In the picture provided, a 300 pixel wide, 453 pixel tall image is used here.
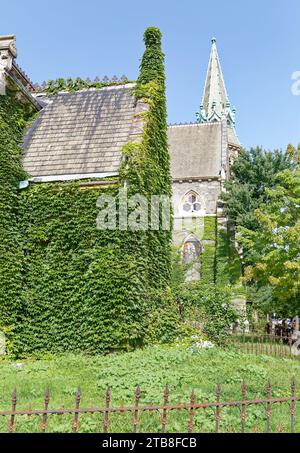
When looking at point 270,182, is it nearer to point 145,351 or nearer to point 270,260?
point 270,260

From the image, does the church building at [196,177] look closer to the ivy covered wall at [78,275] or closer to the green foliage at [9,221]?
the ivy covered wall at [78,275]

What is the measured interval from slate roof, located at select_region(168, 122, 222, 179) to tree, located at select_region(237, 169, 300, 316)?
549 inches

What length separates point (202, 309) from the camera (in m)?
16.1

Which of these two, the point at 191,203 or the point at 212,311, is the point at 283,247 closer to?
the point at 212,311

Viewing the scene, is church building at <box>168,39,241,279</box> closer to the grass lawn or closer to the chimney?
the chimney

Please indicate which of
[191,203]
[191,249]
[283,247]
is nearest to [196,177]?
[191,203]

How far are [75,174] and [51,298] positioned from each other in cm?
408

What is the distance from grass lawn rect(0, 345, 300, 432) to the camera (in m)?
6.30

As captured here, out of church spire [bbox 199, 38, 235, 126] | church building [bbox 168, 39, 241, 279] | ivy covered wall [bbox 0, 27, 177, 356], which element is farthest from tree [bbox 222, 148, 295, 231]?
ivy covered wall [bbox 0, 27, 177, 356]

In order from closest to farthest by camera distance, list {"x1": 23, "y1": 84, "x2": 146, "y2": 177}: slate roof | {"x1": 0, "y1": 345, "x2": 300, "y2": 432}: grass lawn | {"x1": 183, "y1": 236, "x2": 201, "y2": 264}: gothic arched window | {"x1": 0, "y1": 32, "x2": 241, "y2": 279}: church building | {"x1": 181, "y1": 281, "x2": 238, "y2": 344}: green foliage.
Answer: {"x1": 0, "y1": 345, "x2": 300, "y2": 432}: grass lawn, {"x1": 0, "y1": 32, "x2": 241, "y2": 279}: church building, {"x1": 23, "y1": 84, "x2": 146, "y2": 177}: slate roof, {"x1": 181, "y1": 281, "x2": 238, "y2": 344}: green foliage, {"x1": 183, "y1": 236, "x2": 201, "y2": 264}: gothic arched window

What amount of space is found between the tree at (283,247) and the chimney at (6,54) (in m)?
12.6

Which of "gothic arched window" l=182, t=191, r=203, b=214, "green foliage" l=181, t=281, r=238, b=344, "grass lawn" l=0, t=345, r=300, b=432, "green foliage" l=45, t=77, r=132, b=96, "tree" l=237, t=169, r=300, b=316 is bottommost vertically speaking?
"grass lawn" l=0, t=345, r=300, b=432

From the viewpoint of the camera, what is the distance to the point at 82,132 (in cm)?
1577
